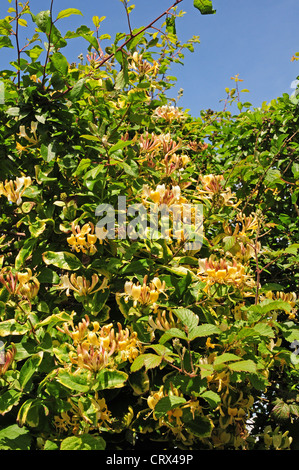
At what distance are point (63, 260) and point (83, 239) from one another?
120 millimetres

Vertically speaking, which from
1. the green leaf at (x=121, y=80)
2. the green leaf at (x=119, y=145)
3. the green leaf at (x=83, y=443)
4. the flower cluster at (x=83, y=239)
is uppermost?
the green leaf at (x=121, y=80)

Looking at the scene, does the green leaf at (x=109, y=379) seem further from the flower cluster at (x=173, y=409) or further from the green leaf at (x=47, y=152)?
the green leaf at (x=47, y=152)

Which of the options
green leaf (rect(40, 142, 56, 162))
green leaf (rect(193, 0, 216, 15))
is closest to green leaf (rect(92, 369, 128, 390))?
green leaf (rect(40, 142, 56, 162))

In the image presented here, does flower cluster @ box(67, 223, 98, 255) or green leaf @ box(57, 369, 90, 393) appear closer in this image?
green leaf @ box(57, 369, 90, 393)

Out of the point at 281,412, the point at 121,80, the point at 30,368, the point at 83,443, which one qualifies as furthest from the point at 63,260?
the point at 281,412

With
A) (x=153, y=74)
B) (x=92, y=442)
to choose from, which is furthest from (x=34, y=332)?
(x=153, y=74)

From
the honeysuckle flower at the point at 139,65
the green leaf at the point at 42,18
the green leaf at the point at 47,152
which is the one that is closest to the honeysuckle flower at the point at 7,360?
the green leaf at the point at 47,152

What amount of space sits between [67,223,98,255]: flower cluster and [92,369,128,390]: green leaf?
19.2 inches

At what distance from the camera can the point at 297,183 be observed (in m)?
2.56

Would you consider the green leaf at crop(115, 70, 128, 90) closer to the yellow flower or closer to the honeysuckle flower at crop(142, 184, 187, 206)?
the honeysuckle flower at crop(142, 184, 187, 206)

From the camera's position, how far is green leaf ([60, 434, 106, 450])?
118cm

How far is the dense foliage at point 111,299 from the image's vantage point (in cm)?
125

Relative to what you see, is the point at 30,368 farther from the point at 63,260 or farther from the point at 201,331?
the point at 201,331
